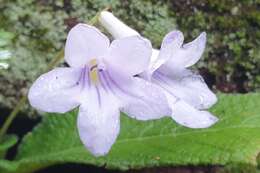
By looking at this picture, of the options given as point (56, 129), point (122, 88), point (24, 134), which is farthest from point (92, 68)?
point (24, 134)

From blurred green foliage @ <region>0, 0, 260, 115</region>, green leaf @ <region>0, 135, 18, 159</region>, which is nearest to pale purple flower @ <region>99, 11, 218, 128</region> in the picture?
green leaf @ <region>0, 135, 18, 159</region>

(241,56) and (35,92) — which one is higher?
(35,92)

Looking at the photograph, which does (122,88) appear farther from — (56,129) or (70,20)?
(70,20)

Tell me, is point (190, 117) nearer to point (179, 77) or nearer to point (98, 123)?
point (179, 77)

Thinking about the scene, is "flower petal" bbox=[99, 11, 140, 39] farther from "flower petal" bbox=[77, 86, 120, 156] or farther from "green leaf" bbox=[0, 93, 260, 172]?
"green leaf" bbox=[0, 93, 260, 172]

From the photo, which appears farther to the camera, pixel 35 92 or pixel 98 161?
pixel 98 161
